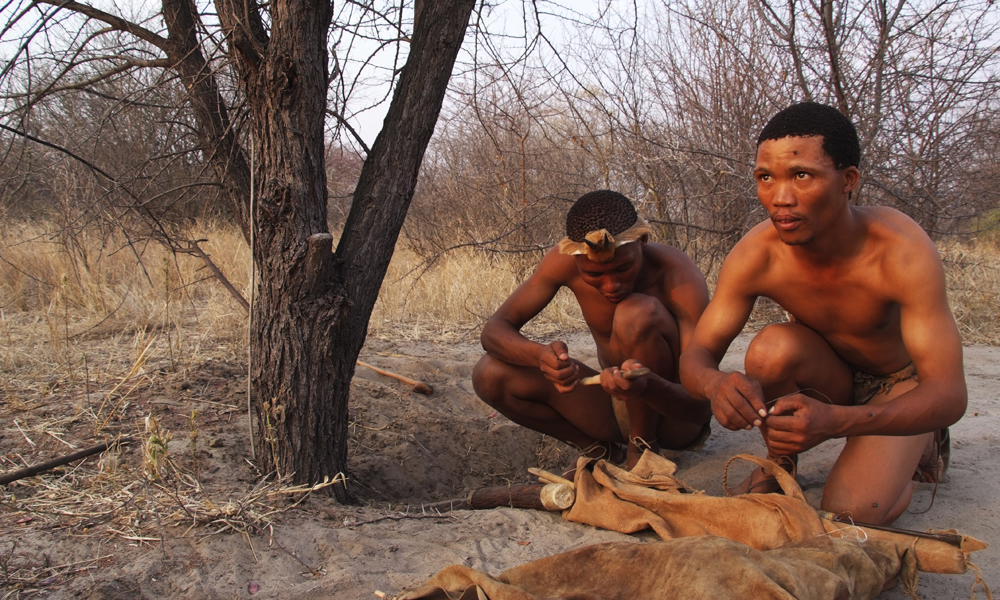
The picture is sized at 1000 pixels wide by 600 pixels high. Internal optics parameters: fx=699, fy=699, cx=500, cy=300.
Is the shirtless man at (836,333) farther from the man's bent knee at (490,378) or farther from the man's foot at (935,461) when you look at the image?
the man's bent knee at (490,378)

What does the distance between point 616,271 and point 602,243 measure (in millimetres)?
209

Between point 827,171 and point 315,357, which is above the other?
point 827,171

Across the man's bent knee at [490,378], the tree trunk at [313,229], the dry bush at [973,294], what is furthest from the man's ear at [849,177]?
the dry bush at [973,294]

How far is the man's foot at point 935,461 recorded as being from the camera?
2.45m

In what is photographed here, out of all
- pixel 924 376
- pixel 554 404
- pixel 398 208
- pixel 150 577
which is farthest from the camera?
pixel 554 404

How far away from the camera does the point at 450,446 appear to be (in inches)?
143

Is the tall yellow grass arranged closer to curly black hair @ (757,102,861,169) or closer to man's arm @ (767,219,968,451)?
curly black hair @ (757,102,861,169)

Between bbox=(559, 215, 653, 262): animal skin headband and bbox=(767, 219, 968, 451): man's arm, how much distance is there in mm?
900

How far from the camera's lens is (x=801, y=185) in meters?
2.05

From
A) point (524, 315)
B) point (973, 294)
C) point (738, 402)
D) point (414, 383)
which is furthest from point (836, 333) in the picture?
point (973, 294)

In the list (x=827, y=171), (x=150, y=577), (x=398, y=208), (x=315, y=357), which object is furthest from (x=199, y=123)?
(x=827, y=171)

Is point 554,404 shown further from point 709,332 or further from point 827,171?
point 827,171

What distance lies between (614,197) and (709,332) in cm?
71

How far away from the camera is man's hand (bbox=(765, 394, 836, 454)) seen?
6.01 feet
